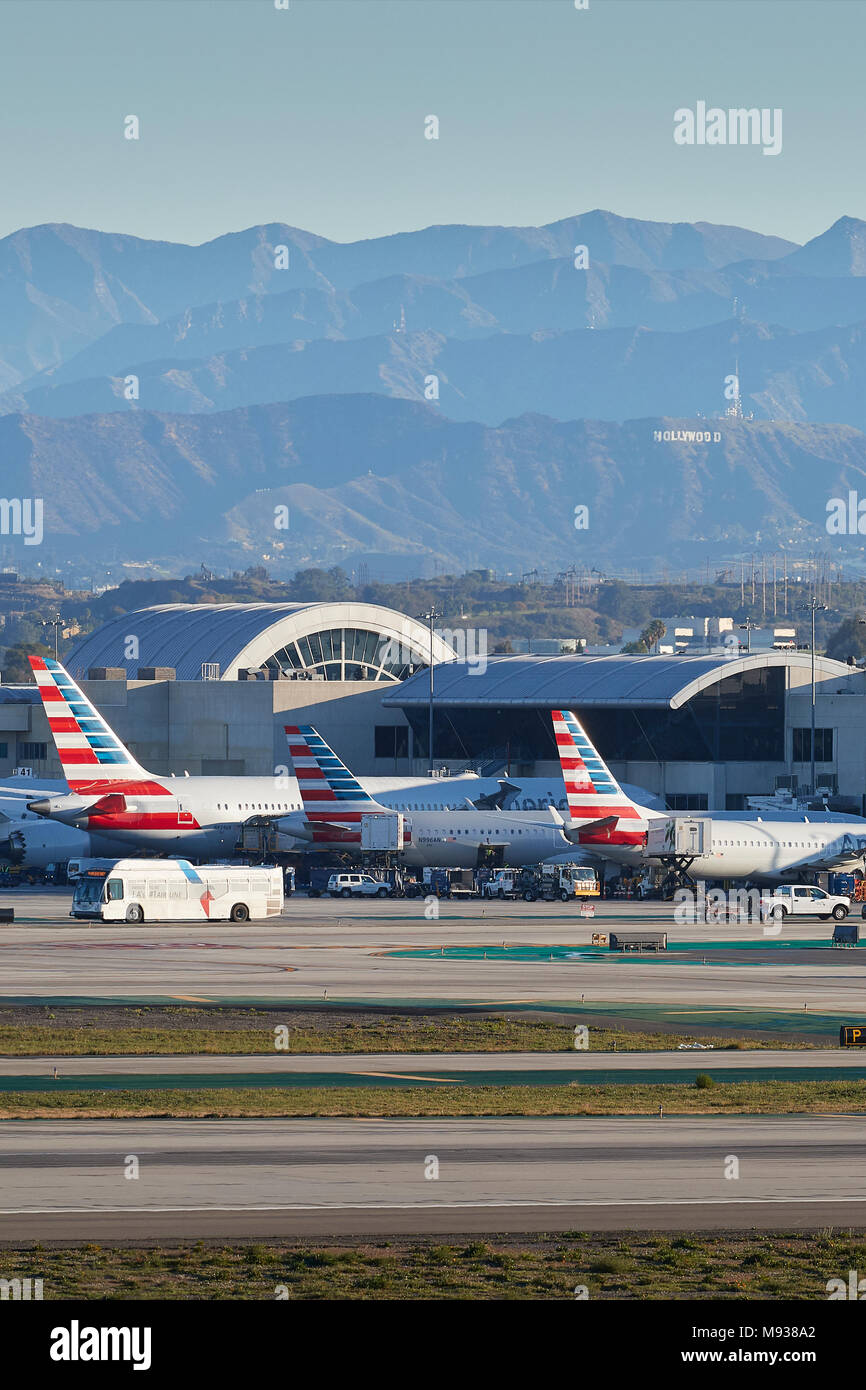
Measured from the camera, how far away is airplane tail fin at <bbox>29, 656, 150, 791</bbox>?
84.9 meters

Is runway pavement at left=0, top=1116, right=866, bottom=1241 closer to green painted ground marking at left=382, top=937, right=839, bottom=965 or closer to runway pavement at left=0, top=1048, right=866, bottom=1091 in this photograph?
runway pavement at left=0, top=1048, right=866, bottom=1091

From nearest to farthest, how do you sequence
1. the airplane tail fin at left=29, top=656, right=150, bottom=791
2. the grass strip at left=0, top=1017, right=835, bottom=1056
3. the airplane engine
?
the grass strip at left=0, top=1017, right=835, bottom=1056, the airplane tail fin at left=29, top=656, right=150, bottom=791, the airplane engine

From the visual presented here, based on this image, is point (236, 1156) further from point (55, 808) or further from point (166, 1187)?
point (55, 808)

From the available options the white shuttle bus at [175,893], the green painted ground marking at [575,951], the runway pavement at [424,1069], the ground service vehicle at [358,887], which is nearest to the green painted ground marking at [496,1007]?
the runway pavement at [424,1069]

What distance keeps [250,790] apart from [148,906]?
70.1 ft

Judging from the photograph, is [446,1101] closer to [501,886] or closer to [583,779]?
[583,779]

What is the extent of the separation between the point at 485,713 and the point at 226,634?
21.4 metres

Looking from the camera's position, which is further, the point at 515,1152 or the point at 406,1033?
the point at 406,1033

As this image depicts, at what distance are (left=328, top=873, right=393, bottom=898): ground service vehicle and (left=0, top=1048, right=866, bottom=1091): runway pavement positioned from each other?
4969 centimetres

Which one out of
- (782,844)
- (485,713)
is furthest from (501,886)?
(485,713)

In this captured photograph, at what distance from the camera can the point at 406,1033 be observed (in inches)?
1684

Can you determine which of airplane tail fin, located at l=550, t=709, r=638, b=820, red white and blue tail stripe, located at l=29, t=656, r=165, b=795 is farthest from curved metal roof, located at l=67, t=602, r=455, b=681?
airplane tail fin, located at l=550, t=709, r=638, b=820
